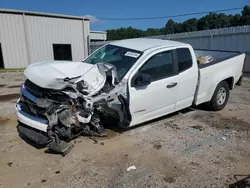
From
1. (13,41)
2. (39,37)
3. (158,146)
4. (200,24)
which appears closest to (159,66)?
(158,146)

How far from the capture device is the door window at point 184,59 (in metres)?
5.19

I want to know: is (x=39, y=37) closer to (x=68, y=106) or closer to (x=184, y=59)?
(x=184, y=59)

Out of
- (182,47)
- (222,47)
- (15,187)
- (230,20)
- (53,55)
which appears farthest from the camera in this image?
(230,20)

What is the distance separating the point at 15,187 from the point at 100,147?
150 centimetres

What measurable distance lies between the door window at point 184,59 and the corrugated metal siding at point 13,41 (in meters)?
17.3

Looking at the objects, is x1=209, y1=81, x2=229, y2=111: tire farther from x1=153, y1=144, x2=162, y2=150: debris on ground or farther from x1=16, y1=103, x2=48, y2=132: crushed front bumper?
x1=16, y1=103, x2=48, y2=132: crushed front bumper

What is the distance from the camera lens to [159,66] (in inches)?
190

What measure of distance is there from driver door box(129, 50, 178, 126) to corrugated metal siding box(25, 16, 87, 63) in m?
17.6

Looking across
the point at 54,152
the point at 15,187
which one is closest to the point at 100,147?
the point at 54,152

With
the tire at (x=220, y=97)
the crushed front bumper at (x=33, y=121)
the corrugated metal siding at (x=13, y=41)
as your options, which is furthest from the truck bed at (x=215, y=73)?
the corrugated metal siding at (x=13, y=41)

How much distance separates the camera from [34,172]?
3.38 m

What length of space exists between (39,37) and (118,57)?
17.4 m

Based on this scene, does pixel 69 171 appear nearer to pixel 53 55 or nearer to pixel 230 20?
pixel 53 55

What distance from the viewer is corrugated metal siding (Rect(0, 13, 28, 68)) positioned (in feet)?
60.7
